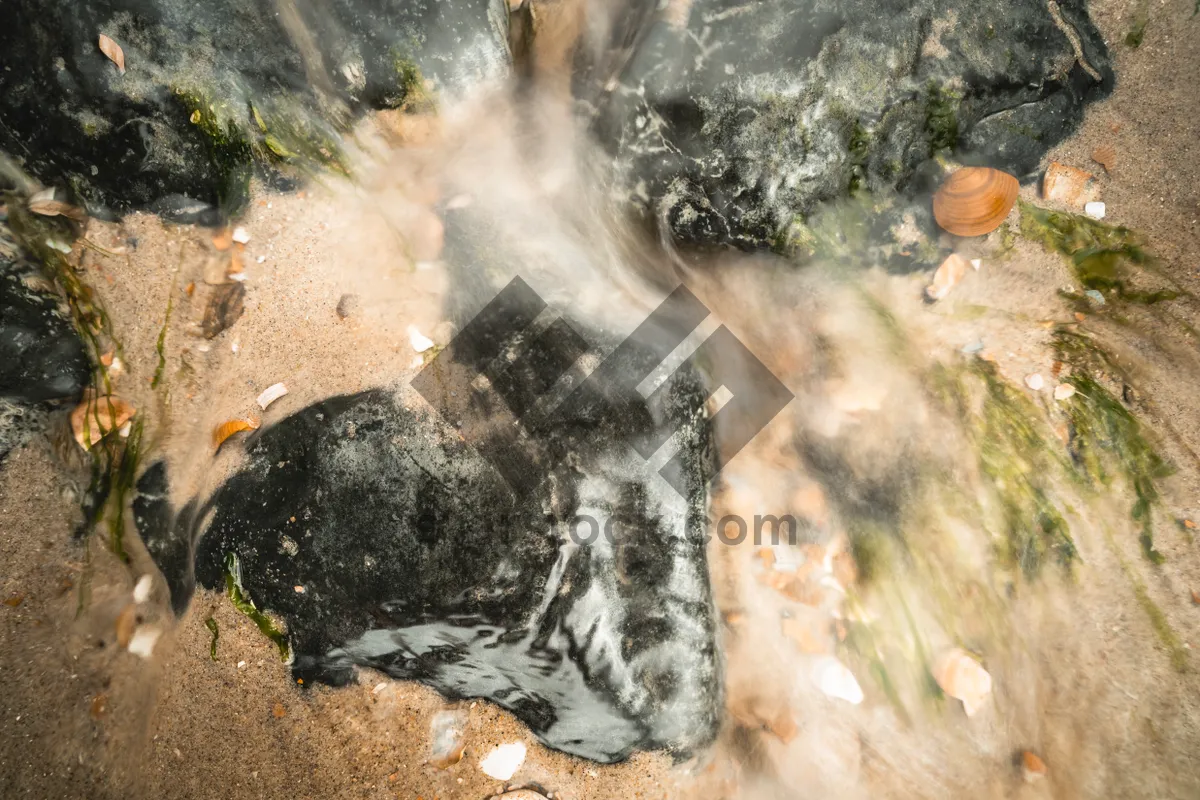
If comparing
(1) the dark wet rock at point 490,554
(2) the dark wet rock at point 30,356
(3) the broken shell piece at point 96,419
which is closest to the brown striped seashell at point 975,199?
(1) the dark wet rock at point 490,554

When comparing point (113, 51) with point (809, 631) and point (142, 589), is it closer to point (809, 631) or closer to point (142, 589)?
point (142, 589)

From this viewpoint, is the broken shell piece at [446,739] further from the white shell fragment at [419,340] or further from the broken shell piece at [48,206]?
the broken shell piece at [48,206]

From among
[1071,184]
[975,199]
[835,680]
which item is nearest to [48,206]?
[835,680]

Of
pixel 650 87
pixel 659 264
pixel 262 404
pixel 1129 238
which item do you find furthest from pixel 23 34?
pixel 1129 238

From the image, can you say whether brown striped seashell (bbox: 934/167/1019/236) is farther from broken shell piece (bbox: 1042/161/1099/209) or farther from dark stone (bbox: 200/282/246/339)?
dark stone (bbox: 200/282/246/339)

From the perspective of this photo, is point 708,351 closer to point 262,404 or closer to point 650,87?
point 650,87

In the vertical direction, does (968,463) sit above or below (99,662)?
below
